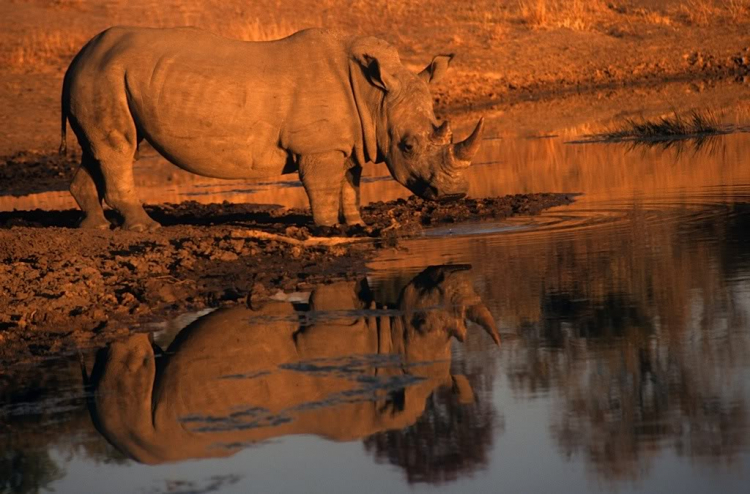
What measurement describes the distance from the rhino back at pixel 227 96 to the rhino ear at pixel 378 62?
0.16 m

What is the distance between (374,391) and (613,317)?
6.02ft

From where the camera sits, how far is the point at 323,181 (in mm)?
11766

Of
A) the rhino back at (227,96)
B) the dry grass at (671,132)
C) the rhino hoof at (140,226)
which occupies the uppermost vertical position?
the dry grass at (671,132)

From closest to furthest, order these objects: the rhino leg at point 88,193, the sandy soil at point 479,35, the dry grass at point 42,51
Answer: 1. the rhino leg at point 88,193
2. the dry grass at point 42,51
3. the sandy soil at point 479,35

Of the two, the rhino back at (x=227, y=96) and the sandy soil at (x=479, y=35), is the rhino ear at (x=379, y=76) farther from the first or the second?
the sandy soil at (x=479, y=35)

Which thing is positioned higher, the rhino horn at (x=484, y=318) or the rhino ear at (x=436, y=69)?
the rhino ear at (x=436, y=69)

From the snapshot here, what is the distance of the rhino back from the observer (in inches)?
460

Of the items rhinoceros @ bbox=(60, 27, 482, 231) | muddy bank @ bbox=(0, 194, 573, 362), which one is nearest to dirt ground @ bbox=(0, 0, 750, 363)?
muddy bank @ bbox=(0, 194, 573, 362)

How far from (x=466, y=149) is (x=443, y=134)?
0.29 metres

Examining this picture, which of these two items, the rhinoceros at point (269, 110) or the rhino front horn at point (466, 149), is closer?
the rhino front horn at point (466, 149)

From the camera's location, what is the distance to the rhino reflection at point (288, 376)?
588 cm

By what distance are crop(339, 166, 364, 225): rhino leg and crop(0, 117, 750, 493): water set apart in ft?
7.47

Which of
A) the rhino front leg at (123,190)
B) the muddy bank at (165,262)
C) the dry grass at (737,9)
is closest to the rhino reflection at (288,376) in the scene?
the muddy bank at (165,262)

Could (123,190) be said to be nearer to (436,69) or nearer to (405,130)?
(405,130)
